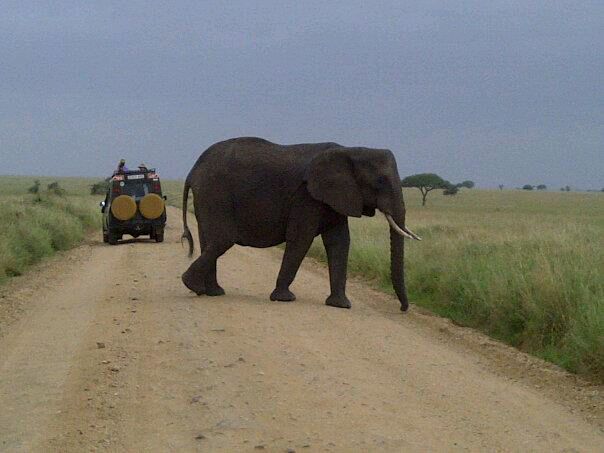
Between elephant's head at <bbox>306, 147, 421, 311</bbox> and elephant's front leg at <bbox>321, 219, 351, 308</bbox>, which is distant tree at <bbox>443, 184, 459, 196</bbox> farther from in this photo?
elephant's head at <bbox>306, 147, 421, 311</bbox>

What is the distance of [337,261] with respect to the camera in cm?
1205

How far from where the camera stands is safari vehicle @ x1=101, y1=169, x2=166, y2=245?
23.5m

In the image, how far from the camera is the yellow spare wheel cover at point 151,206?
23.7m

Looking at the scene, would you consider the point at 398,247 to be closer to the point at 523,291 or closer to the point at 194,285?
the point at 523,291

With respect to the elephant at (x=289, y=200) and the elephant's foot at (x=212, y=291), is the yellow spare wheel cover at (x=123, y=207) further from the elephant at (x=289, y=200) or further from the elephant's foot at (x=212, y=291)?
the elephant's foot at (x=212, y=291)

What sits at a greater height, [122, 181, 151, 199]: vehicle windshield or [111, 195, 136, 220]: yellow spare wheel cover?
[122, 181, 151, 199]: vehicle windshield

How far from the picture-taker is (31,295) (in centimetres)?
1307

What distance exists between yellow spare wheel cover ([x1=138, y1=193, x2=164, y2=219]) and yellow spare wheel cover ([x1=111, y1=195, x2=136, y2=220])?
27 cm

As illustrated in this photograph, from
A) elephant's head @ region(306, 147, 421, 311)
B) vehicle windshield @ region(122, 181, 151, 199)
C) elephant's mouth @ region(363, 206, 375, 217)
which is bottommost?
vehicle windshield @ region(122, 181, 151, 199)

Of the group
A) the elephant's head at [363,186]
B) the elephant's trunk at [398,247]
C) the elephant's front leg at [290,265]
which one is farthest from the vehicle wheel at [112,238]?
the elephant's trunk at [398,247]

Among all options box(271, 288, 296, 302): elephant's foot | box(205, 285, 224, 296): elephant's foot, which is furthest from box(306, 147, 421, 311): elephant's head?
box(205, 285, 224, 296): elephant's foot

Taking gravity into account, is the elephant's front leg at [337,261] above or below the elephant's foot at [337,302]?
above

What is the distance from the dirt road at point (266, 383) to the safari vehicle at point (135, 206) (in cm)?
1150

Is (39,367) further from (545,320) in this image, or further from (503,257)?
(503,257)
